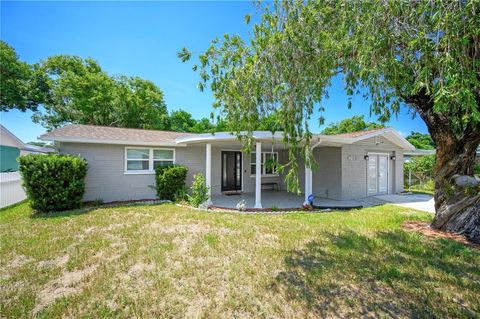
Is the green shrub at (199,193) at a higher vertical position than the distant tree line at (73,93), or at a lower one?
lower

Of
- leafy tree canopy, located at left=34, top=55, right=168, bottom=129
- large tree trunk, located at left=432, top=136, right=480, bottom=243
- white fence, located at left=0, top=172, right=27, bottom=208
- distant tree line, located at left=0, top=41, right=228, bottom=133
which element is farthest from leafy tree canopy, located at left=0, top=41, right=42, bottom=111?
large tree trunk, located at left=432, top=136, right=480, bottom=243

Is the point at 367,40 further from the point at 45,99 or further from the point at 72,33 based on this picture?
the point at 45,99

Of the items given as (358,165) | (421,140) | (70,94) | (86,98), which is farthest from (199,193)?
(421,140)

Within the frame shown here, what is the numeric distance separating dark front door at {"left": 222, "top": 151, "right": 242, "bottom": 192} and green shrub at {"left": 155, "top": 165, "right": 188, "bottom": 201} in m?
3.40

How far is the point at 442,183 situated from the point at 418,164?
13461 millimetres

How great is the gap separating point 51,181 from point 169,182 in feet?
13.1

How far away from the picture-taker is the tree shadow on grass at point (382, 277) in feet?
8.84

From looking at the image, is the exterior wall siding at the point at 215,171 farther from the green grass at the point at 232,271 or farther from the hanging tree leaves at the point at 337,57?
the hanging tree leaves at the point at 337,57

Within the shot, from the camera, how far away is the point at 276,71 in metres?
3.76

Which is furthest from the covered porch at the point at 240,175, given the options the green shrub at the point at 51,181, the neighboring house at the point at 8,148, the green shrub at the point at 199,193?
the neighboring house at the point at 8,148

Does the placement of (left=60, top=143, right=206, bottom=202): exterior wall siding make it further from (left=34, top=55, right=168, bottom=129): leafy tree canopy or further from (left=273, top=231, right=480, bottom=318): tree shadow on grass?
(left=34, top=55, right=168, bottom=129): leafy tree canopy

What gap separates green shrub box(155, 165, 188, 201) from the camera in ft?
31.3

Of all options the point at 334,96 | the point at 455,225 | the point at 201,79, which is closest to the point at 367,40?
the point at 334,96

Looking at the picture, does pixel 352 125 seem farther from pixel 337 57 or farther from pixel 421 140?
pixel 337 57
